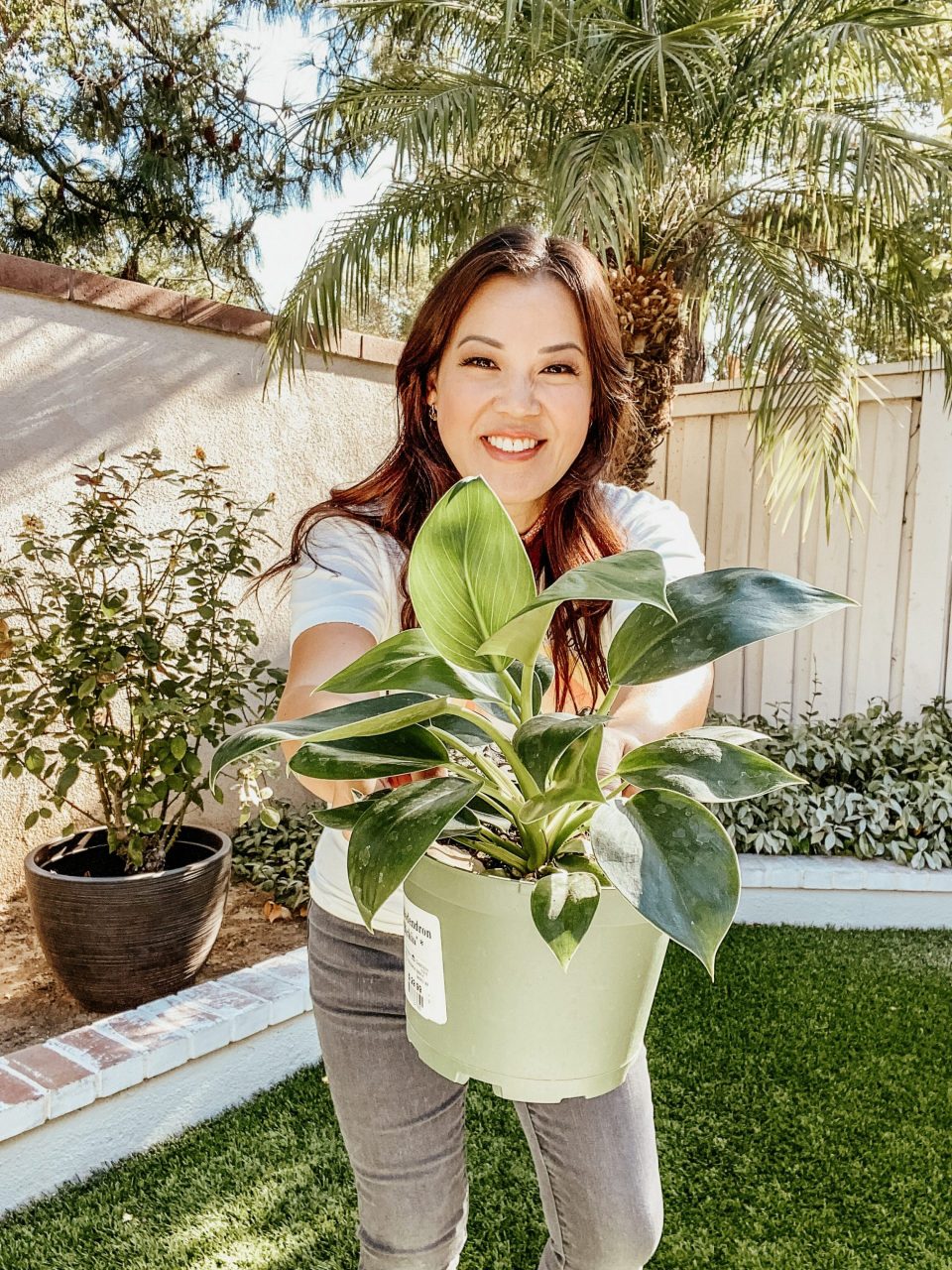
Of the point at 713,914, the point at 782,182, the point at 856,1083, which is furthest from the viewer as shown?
the point at 782,182

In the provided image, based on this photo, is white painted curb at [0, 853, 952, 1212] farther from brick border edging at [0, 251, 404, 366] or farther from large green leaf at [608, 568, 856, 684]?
brick border edging at [0, 251, 404, 366]

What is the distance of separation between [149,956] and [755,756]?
2.25 meters

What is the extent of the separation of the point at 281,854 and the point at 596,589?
3.00m

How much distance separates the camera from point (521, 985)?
2.29ft

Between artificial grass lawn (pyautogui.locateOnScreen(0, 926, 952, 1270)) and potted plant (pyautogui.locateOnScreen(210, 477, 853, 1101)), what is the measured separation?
1.11 metres

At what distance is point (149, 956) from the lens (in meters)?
2.45

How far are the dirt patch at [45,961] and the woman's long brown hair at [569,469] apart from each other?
1.77 meters

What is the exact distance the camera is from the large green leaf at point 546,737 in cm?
57

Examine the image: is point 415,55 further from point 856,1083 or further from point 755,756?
point 755,756

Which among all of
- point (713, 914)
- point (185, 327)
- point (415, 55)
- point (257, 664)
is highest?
point (415, 55)

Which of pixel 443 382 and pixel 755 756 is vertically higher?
pixel 443 382

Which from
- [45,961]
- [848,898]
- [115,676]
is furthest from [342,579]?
[848,898]

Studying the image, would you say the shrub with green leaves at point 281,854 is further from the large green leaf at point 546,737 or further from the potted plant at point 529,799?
the large green leaf at point 546,737

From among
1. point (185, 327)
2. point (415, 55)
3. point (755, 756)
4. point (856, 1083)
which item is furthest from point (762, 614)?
point (415, 55)
